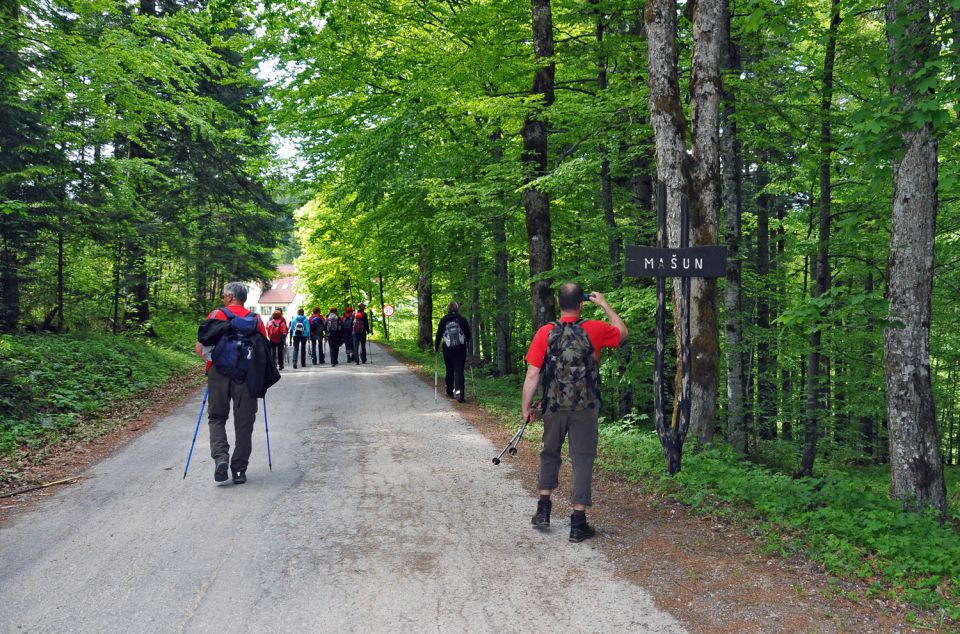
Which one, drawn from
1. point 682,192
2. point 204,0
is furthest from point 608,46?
point 204,0

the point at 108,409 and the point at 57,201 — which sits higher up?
the point at 57,201

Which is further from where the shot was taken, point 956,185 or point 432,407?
point 432,407

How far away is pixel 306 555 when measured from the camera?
189 inches

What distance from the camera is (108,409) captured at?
11.2m

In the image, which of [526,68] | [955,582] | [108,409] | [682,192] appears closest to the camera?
[955,582]

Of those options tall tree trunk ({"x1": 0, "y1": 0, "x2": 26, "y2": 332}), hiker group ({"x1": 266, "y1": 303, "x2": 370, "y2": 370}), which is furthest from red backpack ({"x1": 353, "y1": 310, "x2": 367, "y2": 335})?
tall tree trunk ({"x1": 0, "y1": 0, "x2": 26, "y2": 332})

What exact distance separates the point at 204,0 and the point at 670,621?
24.0 metres

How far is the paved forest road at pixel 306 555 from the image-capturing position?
3.85 metres

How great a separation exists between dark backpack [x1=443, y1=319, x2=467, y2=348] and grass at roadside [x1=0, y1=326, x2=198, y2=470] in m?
6.05

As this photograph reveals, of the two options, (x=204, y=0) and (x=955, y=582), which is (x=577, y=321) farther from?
(x=204, y=0)

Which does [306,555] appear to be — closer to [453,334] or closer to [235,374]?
[235,374]

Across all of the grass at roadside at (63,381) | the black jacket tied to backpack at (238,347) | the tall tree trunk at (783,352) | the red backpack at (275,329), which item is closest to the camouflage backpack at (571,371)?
the black jacket tied to backpack at (238,347)

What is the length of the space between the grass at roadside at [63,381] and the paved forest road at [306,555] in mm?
1763

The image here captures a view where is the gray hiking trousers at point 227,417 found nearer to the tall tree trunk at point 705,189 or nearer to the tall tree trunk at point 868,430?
the tall tree trunk at point 705,189
